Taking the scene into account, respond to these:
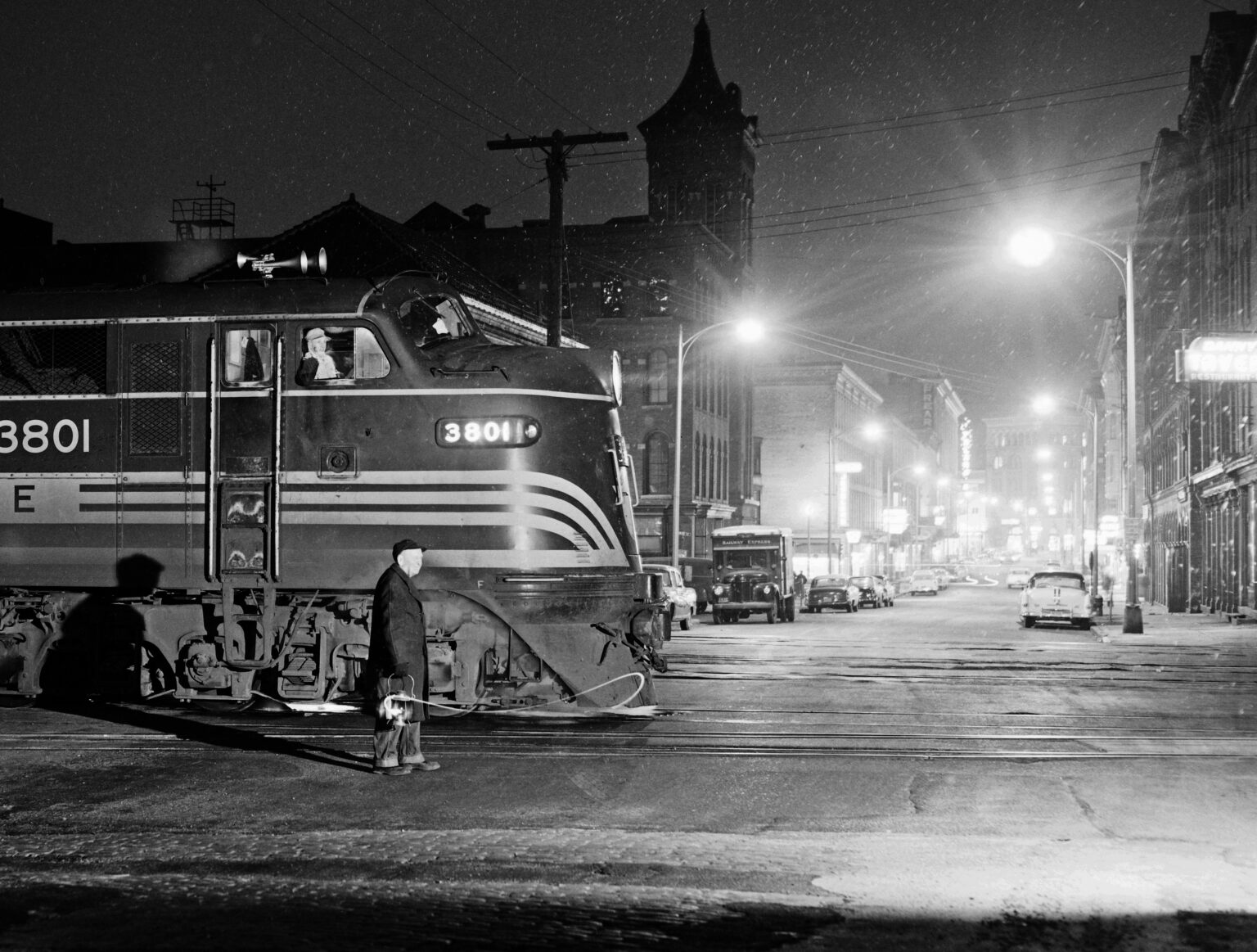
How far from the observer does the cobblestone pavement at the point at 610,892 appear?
19.8ft

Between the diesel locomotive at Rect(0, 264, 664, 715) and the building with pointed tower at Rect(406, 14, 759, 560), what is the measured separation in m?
47.9

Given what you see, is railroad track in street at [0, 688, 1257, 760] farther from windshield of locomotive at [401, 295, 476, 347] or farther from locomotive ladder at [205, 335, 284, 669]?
windshield of locomotive at [401, 295, 476, 347]

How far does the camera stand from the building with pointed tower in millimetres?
65312

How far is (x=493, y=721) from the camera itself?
43.3 feet

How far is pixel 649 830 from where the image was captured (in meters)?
8.32

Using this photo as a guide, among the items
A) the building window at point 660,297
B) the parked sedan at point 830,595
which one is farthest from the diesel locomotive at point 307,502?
the building window at point 660,297

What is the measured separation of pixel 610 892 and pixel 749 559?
124ft

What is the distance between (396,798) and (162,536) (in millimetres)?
4980

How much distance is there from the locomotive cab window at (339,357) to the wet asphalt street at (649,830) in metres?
3.34

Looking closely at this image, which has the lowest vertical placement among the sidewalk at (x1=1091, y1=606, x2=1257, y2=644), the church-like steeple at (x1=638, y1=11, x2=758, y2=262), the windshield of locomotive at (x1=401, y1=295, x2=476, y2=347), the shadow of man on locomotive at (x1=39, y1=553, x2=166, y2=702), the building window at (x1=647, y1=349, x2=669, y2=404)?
the sidewalk at (x1=1091, y1=606, x2=1257, y2=644)

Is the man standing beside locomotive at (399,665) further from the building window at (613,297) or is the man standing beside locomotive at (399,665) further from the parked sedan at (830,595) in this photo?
the building window at (613,297)

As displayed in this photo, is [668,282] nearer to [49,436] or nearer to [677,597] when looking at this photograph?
[677,597]

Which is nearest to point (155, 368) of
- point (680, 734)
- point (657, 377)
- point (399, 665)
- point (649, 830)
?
point (399, 665)

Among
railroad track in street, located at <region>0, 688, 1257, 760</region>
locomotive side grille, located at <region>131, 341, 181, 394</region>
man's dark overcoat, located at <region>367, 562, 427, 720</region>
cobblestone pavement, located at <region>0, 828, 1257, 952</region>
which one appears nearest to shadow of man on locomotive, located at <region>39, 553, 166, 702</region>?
railroad track in street, located at <region>0, 688, 1257, 760</region>
